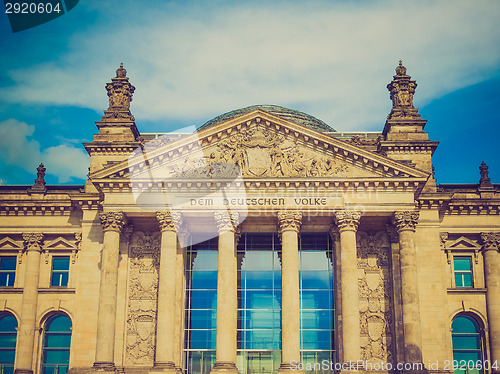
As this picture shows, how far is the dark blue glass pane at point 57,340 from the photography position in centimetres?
5339

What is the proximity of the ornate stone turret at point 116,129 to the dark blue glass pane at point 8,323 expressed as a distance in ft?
37.5

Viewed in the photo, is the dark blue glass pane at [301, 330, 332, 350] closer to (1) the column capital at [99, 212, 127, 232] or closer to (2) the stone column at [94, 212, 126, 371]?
(2) the stone column at [94, 212, 126, 371]

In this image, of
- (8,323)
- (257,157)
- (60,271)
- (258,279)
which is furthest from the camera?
(60,271)

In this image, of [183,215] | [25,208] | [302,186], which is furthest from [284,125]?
[25,208]

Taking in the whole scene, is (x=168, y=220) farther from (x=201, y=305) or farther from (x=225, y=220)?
(x=201, y=305)

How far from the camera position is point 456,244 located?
178 feet

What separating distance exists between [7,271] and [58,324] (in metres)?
5.46

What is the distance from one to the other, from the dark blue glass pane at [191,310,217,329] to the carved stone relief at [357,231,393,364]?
9.55 m

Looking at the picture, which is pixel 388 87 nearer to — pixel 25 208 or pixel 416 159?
pixel 416 159

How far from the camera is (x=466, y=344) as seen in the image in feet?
173

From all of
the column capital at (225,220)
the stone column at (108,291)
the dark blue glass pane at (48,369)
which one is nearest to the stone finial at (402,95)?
the column capital at (225,220)

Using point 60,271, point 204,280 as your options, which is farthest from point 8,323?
point 204,280

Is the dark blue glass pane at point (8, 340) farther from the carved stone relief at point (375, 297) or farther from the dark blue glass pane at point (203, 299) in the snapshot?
the carved stone relief at point (375, 297)

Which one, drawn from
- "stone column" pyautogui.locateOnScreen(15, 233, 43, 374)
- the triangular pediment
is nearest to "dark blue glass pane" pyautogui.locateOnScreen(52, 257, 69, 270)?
"stone column" pyautogui.locateOnScreen(15, 233, 43, 374)
